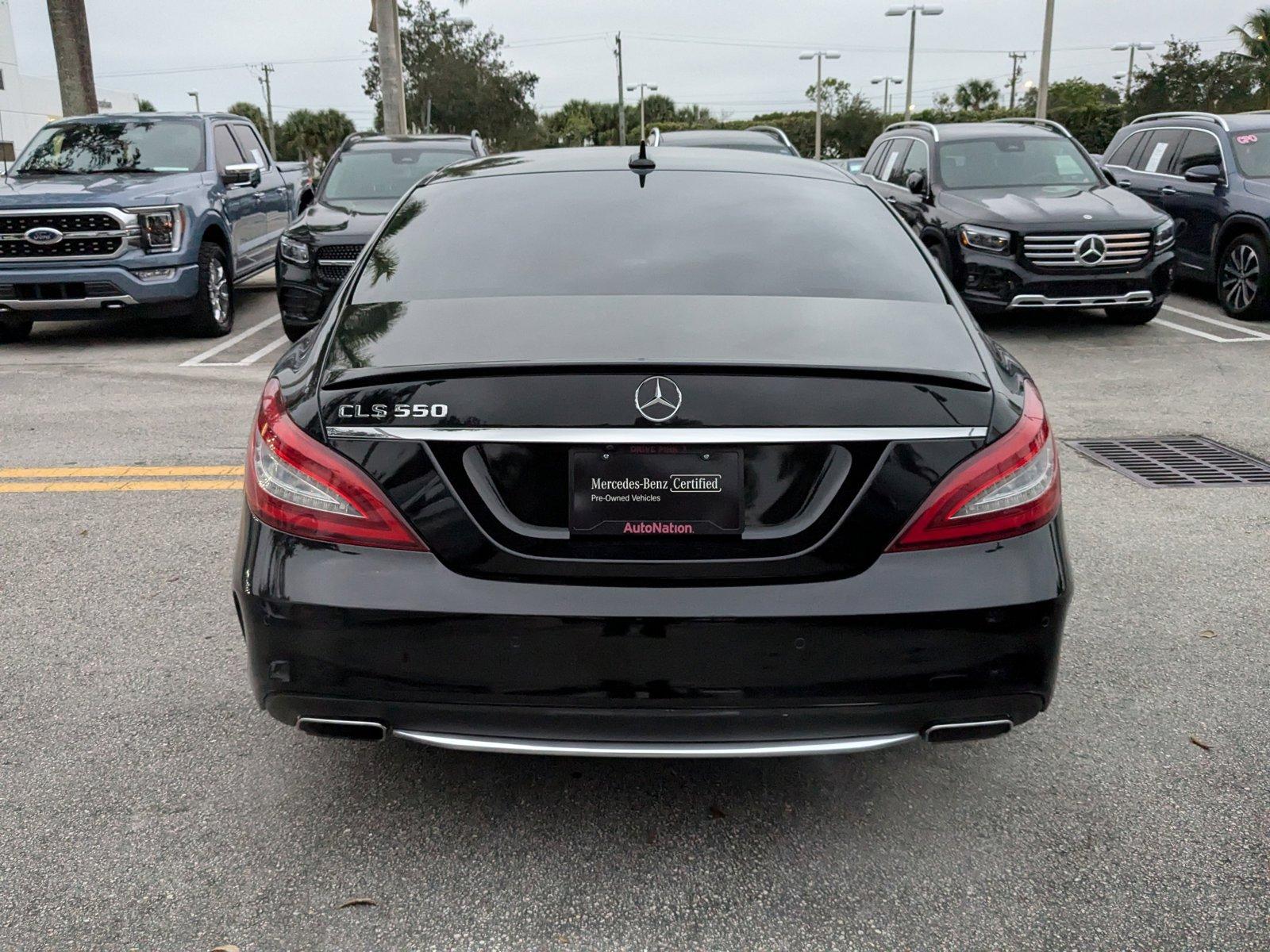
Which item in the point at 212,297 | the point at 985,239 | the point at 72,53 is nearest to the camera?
the point at 985,239

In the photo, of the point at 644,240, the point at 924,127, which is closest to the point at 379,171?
the point at 924,127

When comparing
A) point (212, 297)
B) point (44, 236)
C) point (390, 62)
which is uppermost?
point (390, 62)

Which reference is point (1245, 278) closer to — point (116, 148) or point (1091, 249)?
point (1091, 249)

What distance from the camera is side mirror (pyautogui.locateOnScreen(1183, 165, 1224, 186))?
10711 millimetres

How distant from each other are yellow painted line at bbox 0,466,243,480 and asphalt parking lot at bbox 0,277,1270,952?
1530mm

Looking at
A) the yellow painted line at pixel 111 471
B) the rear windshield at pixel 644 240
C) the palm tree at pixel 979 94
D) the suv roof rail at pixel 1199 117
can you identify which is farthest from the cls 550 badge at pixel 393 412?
the palm tree at pixel 979 94

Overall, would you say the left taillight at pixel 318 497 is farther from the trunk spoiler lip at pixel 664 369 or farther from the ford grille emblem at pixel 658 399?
the ford grille emblem at pixel 658 399

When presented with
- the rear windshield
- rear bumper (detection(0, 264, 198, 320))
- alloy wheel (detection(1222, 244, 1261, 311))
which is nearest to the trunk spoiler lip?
the rear windshield

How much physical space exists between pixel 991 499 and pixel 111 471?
16.7ft

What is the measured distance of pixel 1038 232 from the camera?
9492mm

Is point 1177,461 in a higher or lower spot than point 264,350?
higher

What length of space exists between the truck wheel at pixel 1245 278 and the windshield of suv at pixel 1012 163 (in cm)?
143

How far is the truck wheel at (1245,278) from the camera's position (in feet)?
33.5

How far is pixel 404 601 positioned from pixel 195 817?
3.14 feet
